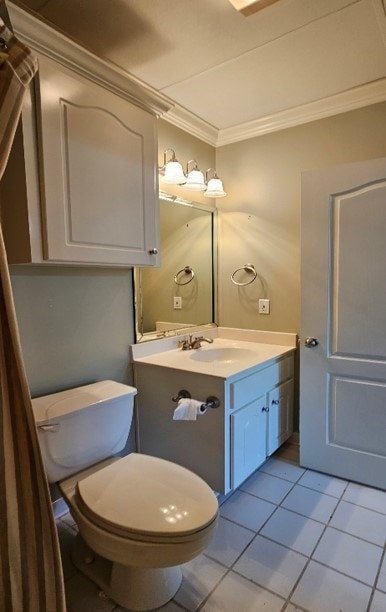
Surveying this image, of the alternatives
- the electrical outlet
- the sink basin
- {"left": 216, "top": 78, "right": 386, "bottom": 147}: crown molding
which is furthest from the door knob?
{"left": 216, "top": 78, "right": 386, "bottom": 147}: crown molding

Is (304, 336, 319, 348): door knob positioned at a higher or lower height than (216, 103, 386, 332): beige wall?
lower

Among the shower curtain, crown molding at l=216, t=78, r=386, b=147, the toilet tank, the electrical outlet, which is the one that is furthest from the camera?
the electrical outlet

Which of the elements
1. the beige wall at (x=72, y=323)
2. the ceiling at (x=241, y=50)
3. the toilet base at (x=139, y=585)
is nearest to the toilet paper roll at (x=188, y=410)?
the beige wall at (x=72, y=323)

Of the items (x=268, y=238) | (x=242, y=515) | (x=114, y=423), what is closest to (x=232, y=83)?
(x=268, y=238)


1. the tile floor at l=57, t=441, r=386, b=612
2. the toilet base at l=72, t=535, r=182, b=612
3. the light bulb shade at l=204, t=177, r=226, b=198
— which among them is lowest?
the tile floor at l=57, t=441, r=386, b=612

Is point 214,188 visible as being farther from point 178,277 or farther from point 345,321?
point 345,321

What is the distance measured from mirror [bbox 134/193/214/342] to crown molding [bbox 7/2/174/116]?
0.70 m

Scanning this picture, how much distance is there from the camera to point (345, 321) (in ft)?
6.35

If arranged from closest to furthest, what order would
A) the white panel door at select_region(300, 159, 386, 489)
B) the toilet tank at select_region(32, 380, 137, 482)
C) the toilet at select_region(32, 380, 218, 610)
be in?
the toilet at select_region(32, 380, 218, 610), the toilet tank at select_region(32, 380, 137, 482), the white panel door at select_region(300, 159, 386, 489)

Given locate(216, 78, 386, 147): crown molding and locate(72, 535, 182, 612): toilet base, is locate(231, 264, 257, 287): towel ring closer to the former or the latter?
locate(216, 78, 386, 147): crown molding

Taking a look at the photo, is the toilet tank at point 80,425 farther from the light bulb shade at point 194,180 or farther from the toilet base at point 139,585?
the light bulb shade at point 194,180

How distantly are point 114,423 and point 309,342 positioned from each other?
1213 millimetres

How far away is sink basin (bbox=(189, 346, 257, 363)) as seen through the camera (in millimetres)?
2203

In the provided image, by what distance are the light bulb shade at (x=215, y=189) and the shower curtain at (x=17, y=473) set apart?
5.11 feet
